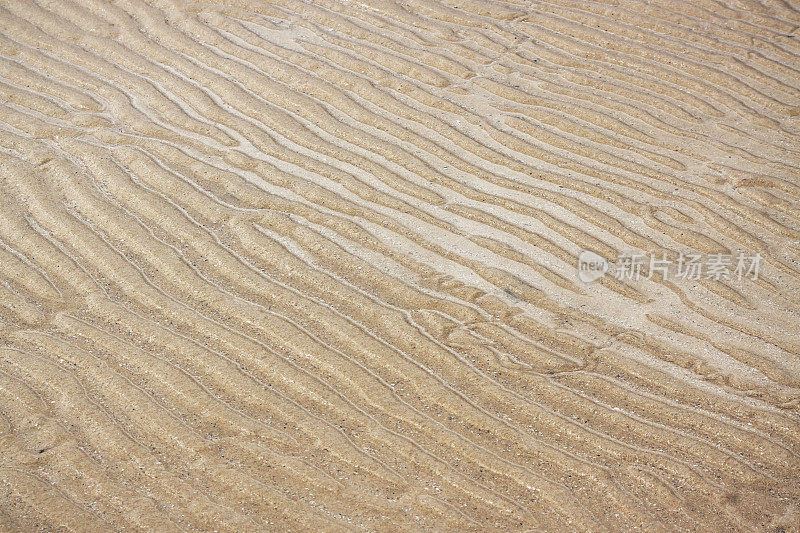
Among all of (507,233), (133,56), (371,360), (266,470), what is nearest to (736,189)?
(507,233)

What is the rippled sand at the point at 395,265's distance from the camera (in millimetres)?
3846

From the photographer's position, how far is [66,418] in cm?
412

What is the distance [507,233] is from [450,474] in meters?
2.04

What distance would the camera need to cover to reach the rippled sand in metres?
3.85

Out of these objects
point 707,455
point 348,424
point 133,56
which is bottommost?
point 707,455

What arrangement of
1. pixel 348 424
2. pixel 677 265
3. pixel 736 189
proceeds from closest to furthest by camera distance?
1. pixel 348 424
2. pixel 677 265
3. pixel 736 189

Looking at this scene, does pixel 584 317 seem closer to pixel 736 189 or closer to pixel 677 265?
pixel 677 265

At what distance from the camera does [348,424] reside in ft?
13.5

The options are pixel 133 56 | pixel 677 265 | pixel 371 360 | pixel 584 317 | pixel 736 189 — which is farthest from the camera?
pixel 133 56

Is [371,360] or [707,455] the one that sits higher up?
[371,360]

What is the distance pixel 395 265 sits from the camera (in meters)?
5.14

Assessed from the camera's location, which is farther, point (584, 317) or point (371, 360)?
point (584, 317)

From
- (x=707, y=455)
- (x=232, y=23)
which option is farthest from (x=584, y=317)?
(x=232, y=23)

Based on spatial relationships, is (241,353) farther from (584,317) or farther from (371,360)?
(584,317)
